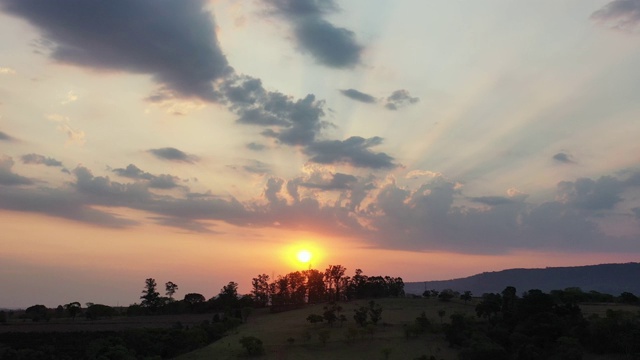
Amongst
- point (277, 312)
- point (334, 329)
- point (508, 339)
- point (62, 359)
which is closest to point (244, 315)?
point (277, 312)

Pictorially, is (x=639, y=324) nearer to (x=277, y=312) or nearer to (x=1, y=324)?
(x=277, y=312)

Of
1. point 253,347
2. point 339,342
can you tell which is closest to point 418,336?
point 339,342

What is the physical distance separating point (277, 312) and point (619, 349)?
105 m

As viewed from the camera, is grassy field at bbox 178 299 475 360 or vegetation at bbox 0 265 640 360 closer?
vegetation at bbox 0 265 640 360

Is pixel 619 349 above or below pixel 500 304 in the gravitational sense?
below

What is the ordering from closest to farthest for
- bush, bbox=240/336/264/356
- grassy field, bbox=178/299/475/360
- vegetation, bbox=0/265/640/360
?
vegetation, bbox=0/265/640/360, grassy field, bbox=178/299/475/360, bush, bbox=240/336/264/356

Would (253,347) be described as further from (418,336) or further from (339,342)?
(418,336)

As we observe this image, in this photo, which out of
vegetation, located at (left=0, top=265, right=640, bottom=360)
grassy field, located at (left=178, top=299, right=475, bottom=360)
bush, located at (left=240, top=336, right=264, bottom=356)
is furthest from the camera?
bush, located at (left=240, top=336, right=264, bottom=356)

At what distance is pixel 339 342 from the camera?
99.7 meters

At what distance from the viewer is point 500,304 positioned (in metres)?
108

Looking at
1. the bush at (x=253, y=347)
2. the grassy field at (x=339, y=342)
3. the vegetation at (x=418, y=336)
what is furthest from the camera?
the bush at (x=253, y=347)

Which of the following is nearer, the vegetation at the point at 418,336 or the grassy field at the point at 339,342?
the vegetation at the point at 418,336

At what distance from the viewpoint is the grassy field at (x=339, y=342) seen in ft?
295

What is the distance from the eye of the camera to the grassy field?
90000 mm
